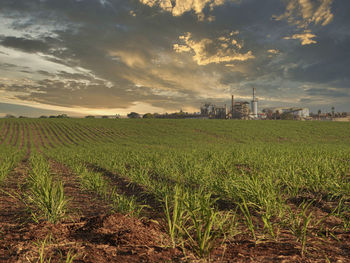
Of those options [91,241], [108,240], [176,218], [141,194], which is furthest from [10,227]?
[141,194]

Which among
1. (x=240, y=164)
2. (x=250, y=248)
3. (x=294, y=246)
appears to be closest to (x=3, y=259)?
(x=250, y=248)

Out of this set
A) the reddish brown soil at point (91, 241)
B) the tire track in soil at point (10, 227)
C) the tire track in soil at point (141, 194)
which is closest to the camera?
the reddish brown soil at point (91, 241)

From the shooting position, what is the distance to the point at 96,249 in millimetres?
2463

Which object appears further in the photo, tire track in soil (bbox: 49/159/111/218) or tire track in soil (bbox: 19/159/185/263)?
tire track in soil (bbox: 49/159/111/218)

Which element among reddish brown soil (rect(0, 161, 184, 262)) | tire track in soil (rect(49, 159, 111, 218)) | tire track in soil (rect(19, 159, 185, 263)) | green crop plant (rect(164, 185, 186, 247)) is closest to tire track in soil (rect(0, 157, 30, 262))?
reddish brown soil (rect(0, 161, 184, 262))

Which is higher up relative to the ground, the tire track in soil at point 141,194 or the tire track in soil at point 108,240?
the tire track in soil at point 108,240

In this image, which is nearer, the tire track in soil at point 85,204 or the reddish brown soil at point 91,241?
the reddish brown soil at point 91,241

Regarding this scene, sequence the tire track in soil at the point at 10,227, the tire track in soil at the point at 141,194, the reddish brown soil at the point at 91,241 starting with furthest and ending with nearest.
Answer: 1. the tire track in soil at the point at 141,194
2. the tire track in soil at the point at 10,227
3. the reddish brown soil at the point at 91,241

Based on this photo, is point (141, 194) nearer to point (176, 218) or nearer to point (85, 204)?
point (85, 204)

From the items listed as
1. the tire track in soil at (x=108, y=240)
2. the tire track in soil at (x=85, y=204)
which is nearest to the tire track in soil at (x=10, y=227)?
the tire track in soil at (x=108, y=240)

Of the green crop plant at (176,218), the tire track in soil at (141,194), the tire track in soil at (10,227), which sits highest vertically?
the green crop plant at (176,218)

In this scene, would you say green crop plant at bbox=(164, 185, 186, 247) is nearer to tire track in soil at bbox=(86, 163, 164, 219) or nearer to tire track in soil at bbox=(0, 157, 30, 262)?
tire track in soil at bbox=(86, 163, 164, 219)

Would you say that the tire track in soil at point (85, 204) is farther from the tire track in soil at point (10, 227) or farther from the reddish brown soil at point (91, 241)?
the tire track in soil at point (10, 227)

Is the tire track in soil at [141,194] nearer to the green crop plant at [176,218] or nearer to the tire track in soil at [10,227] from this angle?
the green crop plant at [176,218]
